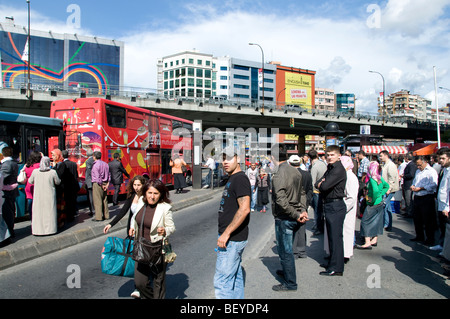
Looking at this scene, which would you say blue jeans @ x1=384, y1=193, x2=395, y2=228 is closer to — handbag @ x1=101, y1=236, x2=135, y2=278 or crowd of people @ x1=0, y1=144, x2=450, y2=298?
crowd of people @ x1=0, y1=144, x2=450, y2=298

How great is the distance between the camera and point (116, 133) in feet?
43.7

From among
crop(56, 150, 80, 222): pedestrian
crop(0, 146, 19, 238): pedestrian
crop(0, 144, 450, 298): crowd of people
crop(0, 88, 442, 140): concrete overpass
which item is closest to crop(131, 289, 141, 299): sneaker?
crop(0, 144, 450, 298): crowd of people

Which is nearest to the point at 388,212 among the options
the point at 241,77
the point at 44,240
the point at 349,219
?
the point at 349,219

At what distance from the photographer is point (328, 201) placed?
5262 mm

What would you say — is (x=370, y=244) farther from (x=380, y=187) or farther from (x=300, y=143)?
(x=300, y=143)

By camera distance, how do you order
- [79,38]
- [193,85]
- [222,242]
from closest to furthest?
[222,242]
[79,38]
[193,85]

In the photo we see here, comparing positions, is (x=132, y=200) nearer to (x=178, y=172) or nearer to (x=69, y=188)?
(x=69, y=188)

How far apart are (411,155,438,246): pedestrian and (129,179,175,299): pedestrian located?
227 inches

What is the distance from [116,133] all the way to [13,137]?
171 inches

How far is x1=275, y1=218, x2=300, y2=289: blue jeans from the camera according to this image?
452cm

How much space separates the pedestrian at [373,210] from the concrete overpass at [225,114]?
91.7 feet

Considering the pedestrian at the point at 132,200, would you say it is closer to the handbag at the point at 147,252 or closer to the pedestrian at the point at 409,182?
the handbag at the point at 147,252
